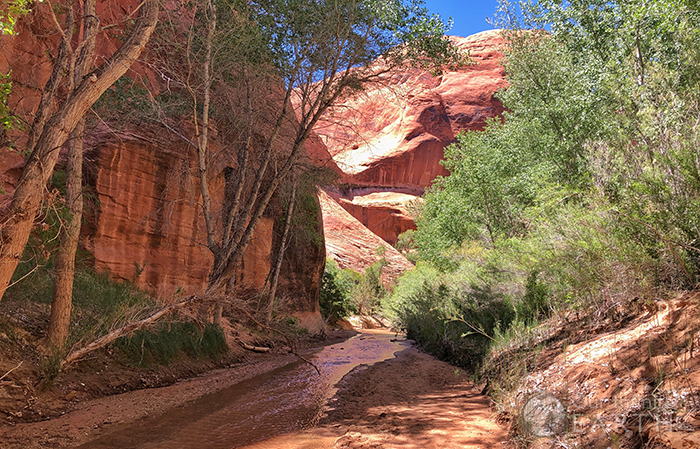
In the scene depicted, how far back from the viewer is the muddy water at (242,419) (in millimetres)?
4570

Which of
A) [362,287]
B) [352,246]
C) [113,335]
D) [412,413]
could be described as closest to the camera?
[412,413]

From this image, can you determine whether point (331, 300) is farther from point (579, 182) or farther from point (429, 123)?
point (429, 123)

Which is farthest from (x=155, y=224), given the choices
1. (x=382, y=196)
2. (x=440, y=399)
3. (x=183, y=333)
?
(x=382, y=196)

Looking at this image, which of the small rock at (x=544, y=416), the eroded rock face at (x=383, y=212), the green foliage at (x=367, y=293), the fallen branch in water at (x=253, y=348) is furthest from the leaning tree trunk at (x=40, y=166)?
the eroded rock face at (x=383, y=212)

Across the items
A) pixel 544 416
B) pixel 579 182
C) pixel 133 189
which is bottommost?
pixel 544 416

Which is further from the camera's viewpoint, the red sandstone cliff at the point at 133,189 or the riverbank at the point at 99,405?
the red sandstone cliff at the point at 133,189

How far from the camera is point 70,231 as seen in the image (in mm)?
5953

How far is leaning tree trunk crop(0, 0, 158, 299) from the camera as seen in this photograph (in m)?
3.91

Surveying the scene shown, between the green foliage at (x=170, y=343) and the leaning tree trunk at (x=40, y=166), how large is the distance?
3.06 metres

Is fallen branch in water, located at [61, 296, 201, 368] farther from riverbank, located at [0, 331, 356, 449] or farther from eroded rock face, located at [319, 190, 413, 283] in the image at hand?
eroded rock face, located at [319, 190, 413, 283]

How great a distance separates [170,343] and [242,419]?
3122 millimetres

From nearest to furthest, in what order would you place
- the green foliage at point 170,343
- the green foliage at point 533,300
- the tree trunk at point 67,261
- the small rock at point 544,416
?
the small rock at point 544,416 < the tree trunk at point 67,261 < the green foliage at point 170,343 < the green foliage at point 533,300

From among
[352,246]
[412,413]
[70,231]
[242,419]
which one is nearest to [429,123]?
[352,246]

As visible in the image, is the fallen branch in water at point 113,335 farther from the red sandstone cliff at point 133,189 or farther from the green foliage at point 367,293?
the green foliage at point 367,293
